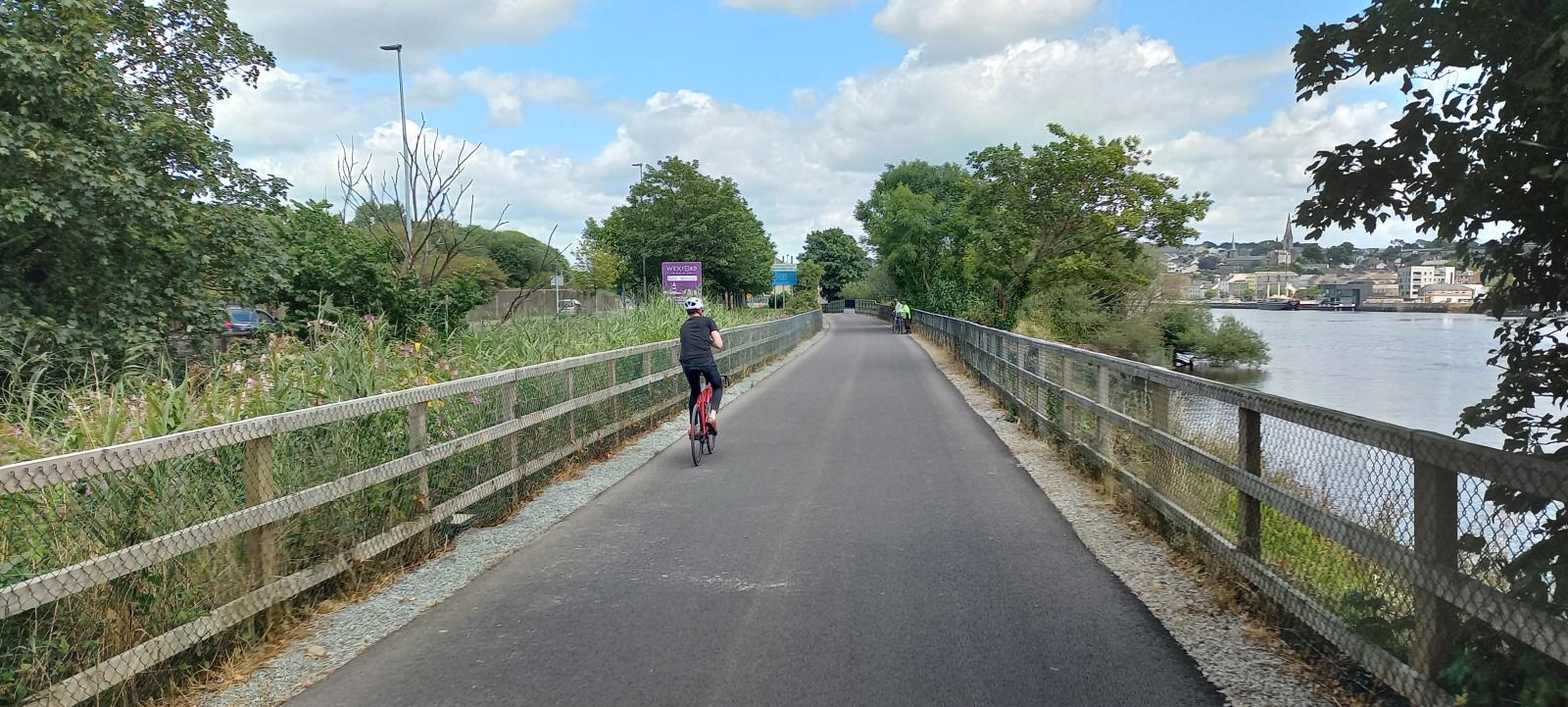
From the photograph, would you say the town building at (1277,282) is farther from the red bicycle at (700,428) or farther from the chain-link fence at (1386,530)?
the chain-link fence at (1386,530)

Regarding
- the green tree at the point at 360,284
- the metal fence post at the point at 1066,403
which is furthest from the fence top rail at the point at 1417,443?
the green tree at the point at 360,284

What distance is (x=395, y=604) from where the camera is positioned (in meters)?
5.34

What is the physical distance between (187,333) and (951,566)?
10.7 m

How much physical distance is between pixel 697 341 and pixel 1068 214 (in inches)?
704

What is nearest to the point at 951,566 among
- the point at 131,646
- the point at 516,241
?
the point at 131,646

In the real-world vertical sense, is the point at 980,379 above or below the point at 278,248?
below

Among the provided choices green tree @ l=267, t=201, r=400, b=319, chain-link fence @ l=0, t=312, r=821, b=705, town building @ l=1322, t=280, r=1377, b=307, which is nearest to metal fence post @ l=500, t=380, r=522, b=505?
chain-link fence @ l=0, t=312, r=821, b=705

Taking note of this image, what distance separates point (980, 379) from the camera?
63.9ft

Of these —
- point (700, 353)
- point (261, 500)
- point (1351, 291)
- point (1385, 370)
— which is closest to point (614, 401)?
point (700, 353)

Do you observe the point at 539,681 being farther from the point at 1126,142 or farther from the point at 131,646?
the point at 1126,142

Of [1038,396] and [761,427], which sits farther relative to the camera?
[761,427]

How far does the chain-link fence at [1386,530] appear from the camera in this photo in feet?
10.0

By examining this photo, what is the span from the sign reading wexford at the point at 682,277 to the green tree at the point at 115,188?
58.7ft

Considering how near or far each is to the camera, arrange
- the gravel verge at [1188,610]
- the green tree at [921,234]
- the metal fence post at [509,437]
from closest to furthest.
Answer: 1. the gravel verge at [1188,610]
2. the metal fence post at [509,437]
3. the green tree at [921,234]
